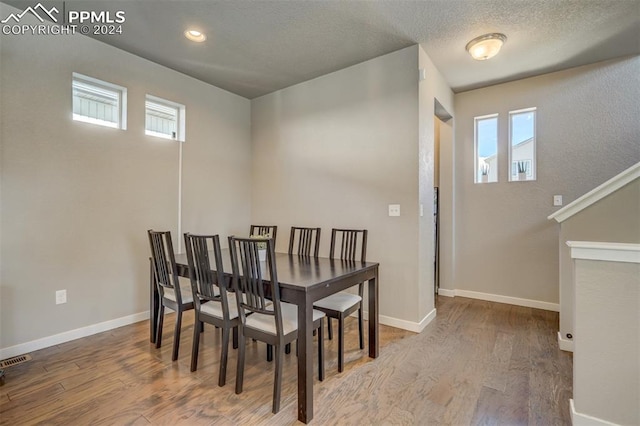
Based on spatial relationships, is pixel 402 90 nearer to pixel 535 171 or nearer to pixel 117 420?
pixel 535 171

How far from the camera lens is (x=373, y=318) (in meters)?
2.48

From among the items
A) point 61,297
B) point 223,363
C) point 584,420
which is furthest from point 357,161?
point 61,297

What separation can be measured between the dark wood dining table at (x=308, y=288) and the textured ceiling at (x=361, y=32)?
2.07 metres

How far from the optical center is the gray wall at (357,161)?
3115mm

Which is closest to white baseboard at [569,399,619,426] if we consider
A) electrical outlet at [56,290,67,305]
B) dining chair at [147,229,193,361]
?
dining chair at [147,229,193,361]

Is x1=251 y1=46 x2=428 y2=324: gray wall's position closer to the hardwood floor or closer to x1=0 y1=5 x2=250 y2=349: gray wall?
the hardwood floor

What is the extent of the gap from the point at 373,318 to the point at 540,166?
285 cm

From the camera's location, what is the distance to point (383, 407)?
184 centimetres

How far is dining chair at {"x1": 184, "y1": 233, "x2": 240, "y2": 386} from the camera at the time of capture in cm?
211

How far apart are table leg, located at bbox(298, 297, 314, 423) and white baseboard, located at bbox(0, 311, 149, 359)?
2.33 metres

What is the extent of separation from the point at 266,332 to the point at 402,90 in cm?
261

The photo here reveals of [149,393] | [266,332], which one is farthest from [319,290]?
[149,393]

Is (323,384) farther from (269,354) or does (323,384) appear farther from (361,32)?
(361,32)

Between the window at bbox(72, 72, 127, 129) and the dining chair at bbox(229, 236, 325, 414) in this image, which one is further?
the window at bbox(72, 72, 127, 129)
